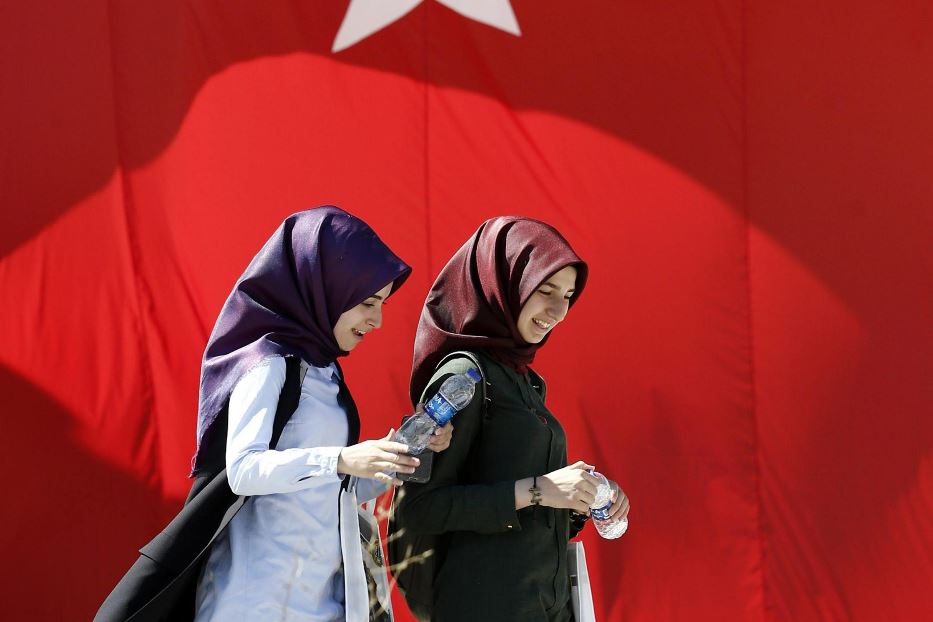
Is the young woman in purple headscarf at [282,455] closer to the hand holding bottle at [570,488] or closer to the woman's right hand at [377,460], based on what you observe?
the woman's right hand at [377,460]

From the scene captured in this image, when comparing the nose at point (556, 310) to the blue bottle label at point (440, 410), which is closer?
the blue bottle label at point (440, 410)

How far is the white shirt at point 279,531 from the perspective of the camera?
1.75m

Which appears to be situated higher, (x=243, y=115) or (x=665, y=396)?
(x=243, y=115)

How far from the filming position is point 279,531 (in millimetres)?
1819

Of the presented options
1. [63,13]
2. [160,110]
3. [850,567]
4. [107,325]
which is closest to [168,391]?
[107,325]

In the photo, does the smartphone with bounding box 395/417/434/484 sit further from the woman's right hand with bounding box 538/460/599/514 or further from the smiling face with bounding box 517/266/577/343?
the smiling face with bounding box 517/266/577/343

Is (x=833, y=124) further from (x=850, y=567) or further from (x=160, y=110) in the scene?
(x=160, y=110)

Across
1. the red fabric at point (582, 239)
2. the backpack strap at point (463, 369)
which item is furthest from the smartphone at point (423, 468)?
the red fabric at point (582, 239)

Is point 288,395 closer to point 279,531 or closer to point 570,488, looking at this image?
point 279,531

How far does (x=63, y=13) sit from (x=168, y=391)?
3.56ft

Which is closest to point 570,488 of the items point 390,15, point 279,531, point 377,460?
point 377,460

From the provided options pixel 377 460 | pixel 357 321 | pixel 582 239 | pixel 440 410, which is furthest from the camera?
pixel 582 239

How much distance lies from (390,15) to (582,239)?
0.81m

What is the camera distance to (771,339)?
3.05 m
